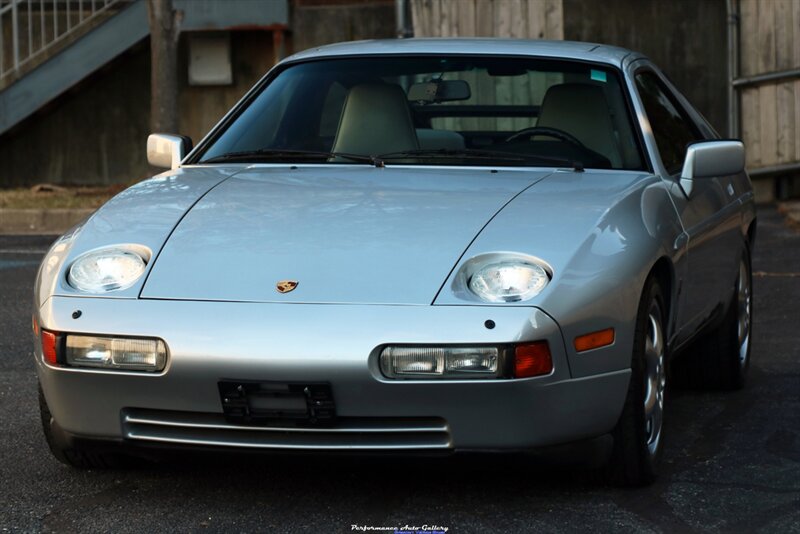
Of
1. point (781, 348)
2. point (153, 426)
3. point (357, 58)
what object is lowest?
point (781, 348)

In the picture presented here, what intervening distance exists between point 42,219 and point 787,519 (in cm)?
1024

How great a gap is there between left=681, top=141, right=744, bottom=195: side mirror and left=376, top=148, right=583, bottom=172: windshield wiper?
425mm

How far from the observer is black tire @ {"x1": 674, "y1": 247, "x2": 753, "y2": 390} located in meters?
6.13

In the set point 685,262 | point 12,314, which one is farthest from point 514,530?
point 12,314

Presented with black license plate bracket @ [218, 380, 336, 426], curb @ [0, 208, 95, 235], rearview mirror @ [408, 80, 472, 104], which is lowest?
curb @ [0, 208, 95, 235]

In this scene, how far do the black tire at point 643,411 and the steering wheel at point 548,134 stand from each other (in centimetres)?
85

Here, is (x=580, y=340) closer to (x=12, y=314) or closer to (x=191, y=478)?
(x=191, y=478)

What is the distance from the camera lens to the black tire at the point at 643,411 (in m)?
4.33

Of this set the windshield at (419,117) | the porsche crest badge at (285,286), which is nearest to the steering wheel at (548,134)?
the windshield at (419,117)

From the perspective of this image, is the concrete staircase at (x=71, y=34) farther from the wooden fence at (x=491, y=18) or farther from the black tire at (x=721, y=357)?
the black tire at (x=721, y=357)

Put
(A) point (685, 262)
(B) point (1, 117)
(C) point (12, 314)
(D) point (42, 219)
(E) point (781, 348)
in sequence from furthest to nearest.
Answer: (B) point (1, 117) < (D) point (42, 219) < (C) point (12, 314) < (E) point (781, 348) < (A) point (685, 262)

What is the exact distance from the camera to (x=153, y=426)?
416cm

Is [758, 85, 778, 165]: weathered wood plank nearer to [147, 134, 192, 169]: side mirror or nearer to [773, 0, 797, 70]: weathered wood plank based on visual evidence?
[773, 0, 797, 70]: weathered wood plank

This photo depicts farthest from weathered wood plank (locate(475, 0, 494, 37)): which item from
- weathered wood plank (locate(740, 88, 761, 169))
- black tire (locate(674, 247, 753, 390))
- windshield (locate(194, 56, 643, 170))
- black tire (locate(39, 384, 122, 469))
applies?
black tire (locate(39, 384, 122, 469))
